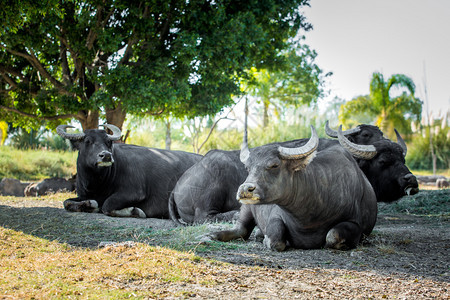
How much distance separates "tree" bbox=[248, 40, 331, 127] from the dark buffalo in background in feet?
35.8

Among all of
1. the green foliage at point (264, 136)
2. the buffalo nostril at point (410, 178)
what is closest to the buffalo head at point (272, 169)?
the buffalo nostril at point (410, 178)

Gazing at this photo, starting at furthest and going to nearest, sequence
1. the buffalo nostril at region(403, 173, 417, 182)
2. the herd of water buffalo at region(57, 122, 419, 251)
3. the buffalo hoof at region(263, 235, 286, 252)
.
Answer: the buffalo nostril at region(403, 173, 417, 182), the buffalo hoof at region(263, 235, 286, 252), the herd of water buffalo at region(57, 122, 419, 251)

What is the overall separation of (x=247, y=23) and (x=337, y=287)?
11.0 metres

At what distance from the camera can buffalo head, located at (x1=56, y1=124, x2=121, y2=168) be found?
8148mm

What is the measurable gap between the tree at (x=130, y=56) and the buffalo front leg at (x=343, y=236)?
24.5ft

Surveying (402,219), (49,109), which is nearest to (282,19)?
(49,109)

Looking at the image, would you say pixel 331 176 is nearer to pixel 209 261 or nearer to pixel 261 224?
pixel 261 224

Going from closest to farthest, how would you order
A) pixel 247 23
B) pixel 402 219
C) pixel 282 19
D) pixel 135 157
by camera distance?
pixel 402 219 → pixel 135 157 → pixel 247 23 → pixel 282 19

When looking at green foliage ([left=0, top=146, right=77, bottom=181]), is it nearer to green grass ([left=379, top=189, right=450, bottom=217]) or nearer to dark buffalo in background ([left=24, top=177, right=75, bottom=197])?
dark buffalo in background ([left=24, top=177, right=75, bottom=197])

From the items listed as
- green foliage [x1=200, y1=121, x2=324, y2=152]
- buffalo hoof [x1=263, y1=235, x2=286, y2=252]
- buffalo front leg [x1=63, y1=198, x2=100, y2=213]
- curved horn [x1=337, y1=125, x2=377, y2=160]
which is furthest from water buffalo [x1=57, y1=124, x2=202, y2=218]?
green foliage [x1=200, y1=121, x2=324, y2=152]

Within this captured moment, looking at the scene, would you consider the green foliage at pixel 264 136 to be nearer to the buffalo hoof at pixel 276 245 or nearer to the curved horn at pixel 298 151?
the buffalo hoof at pixel 276 245

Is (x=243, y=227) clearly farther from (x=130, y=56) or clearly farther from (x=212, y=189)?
(x=130, y=56)

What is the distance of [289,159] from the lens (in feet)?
16.0

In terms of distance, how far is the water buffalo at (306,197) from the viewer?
473 centimetres
